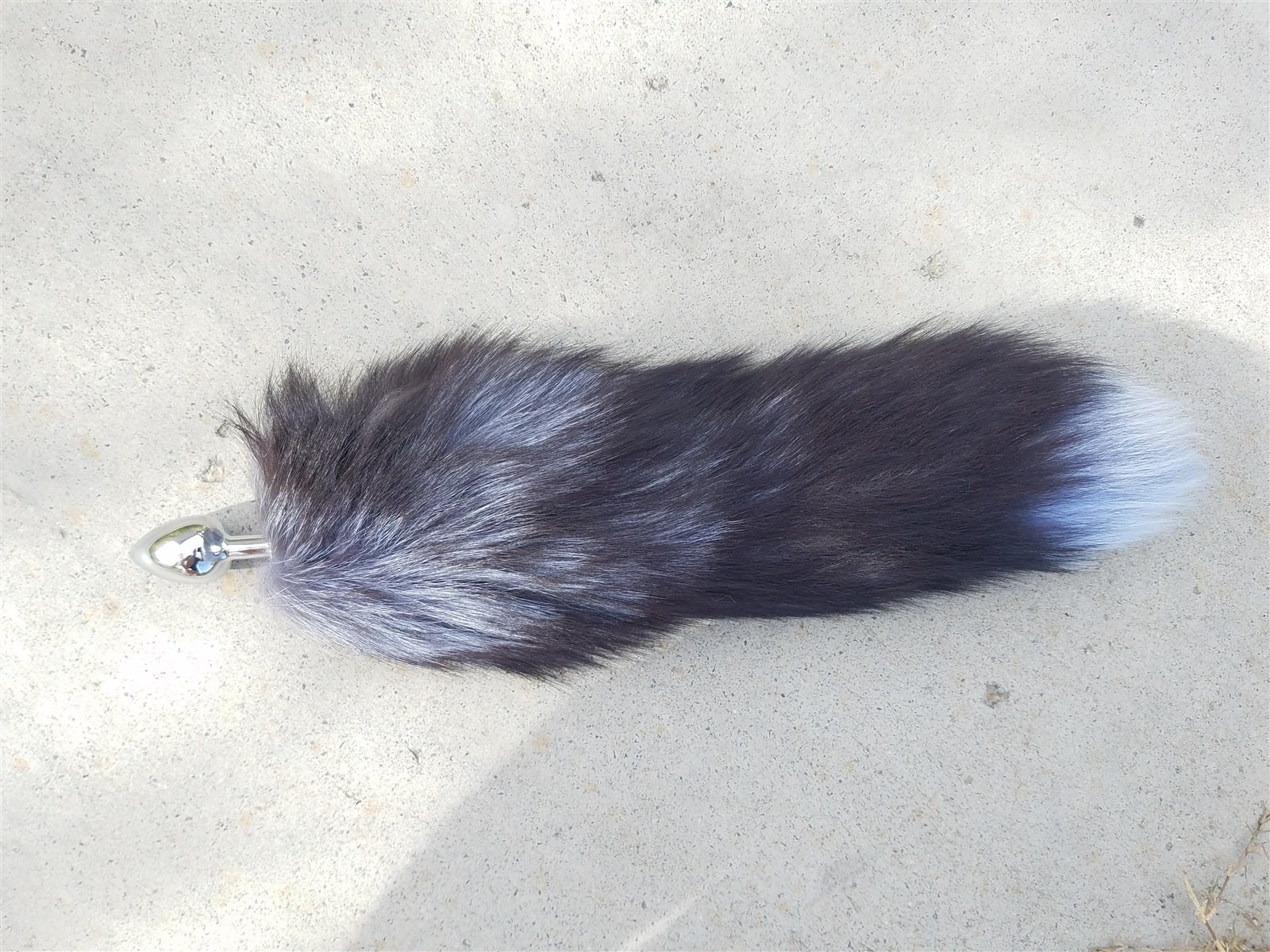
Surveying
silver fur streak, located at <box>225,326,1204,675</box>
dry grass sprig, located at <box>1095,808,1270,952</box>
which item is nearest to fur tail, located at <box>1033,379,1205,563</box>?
silver fur streak, located at <box>225,326,1204,675</box>

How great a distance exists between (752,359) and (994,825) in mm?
1068

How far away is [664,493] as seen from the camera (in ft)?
4.38

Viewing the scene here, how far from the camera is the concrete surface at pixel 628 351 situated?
4.94 ft

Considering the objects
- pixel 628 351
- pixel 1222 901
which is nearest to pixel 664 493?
pixel 628 351

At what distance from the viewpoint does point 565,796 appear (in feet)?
5.03

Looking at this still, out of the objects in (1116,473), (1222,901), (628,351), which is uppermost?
(628,351)

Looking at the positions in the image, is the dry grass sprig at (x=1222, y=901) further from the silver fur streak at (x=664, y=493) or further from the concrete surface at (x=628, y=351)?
the silver fur streak at (x=664, y=493)

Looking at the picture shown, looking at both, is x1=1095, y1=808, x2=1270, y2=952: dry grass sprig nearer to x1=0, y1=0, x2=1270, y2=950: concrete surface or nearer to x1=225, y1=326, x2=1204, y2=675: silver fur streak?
x1=0, y1=0, x2=1270, y2=950: concrete surface

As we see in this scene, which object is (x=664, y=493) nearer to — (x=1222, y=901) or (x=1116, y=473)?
(x=1116, y=473)

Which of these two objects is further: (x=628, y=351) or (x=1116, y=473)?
(x=628, y=351)

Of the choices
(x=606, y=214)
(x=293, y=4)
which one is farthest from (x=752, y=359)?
(x=293, y=4)

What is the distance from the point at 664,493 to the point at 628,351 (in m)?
0.41

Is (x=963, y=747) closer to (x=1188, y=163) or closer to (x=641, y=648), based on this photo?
(x=641, y=648)

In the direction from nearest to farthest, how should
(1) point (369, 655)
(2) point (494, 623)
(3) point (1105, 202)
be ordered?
(2) point (494, 623), (1) point (369, 655), (3) point (1105, 202)
